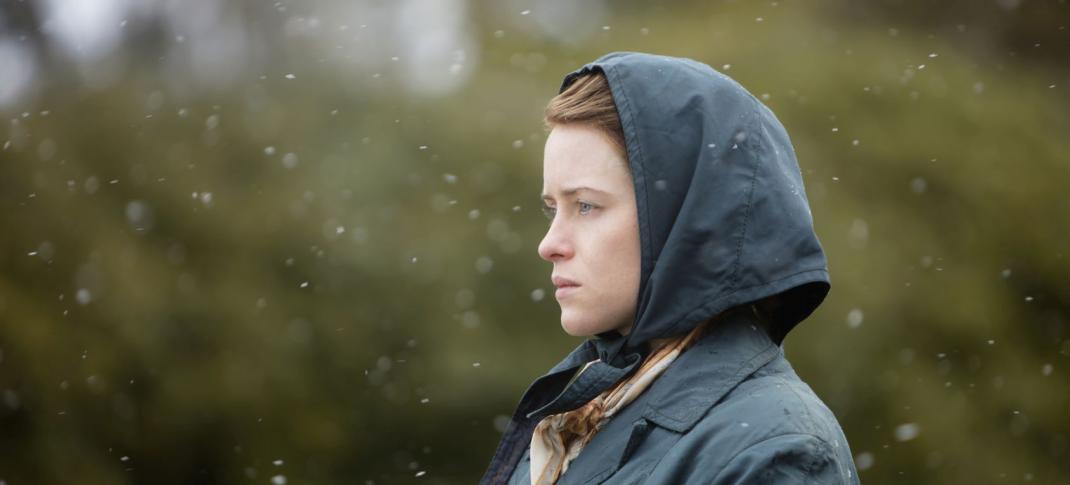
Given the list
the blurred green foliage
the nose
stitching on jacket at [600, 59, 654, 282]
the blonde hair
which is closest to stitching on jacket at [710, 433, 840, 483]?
stitching on jacket at [600, 59, 654, 282]

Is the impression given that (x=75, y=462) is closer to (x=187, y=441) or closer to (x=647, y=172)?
(x=187, y=441)

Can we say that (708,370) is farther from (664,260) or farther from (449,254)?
(449,254)

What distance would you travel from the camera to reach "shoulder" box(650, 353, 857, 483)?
173 centimetres

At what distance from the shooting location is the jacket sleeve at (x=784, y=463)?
1.72 meters

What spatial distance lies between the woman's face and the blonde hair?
0.12ft

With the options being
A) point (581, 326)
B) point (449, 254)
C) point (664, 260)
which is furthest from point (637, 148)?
point (449, 254)

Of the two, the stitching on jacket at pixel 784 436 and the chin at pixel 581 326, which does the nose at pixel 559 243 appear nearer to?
the chin at pixel 581 326

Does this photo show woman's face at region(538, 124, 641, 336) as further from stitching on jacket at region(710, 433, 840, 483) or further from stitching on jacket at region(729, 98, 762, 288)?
stitching on jacket at region(710, 433, 840, 483)

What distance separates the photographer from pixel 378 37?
5820 millimetres

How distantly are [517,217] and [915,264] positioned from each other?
197 centimetres

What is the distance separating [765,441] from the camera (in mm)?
1761

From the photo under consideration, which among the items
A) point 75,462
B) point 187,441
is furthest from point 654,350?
point 75,462

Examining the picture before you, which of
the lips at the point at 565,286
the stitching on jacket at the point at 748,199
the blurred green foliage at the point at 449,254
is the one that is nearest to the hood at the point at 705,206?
the stitching on jacket at the point at 748,199

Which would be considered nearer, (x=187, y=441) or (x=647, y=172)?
(x=647, y=172)
